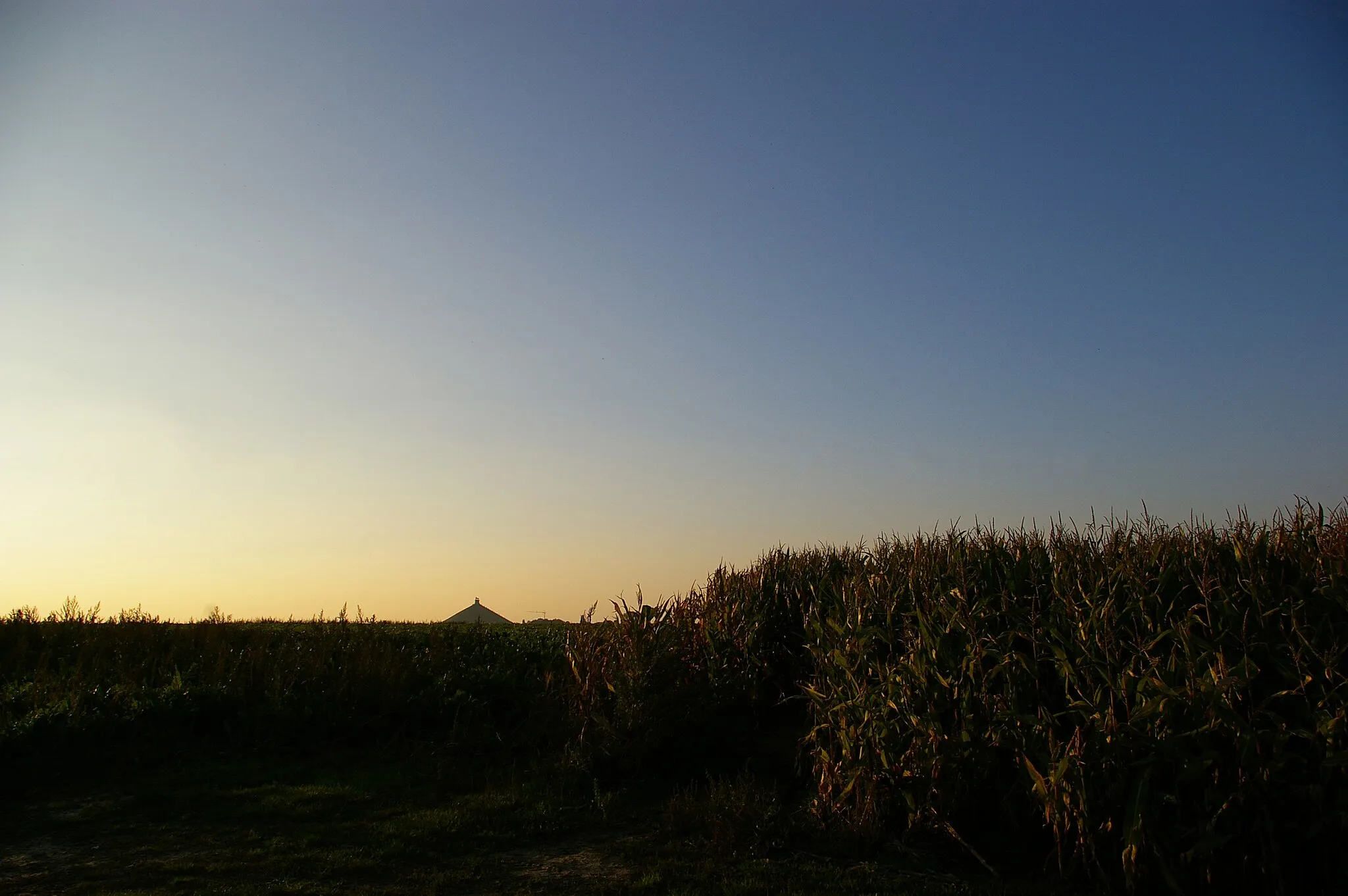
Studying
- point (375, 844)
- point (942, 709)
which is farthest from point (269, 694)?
point (942, 709)

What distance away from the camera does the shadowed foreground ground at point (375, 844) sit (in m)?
6.84

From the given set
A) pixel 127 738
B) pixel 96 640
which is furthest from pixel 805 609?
pixel 96 640

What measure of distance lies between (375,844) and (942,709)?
5091mm

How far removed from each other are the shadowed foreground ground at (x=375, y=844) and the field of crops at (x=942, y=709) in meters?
0.43

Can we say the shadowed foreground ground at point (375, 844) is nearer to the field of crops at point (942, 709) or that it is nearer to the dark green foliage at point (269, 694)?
the field of crops at point (942, 709)

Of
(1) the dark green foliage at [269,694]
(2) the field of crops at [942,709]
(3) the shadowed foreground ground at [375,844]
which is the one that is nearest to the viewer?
(2) the field of crops at [942,709]

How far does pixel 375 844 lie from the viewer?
7879mm

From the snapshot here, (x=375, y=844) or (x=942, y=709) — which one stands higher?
(x=942, y=709)

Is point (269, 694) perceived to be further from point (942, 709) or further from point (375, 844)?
point (942, 709)

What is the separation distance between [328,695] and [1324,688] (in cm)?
1098

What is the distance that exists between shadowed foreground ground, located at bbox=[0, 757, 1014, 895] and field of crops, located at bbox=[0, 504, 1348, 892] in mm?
426

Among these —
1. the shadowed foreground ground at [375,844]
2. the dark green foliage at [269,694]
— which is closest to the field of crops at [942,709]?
the dark green foliage at [269,694]

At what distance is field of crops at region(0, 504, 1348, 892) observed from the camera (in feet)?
19.9

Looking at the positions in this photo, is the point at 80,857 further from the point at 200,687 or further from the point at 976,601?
the point at 976,601
